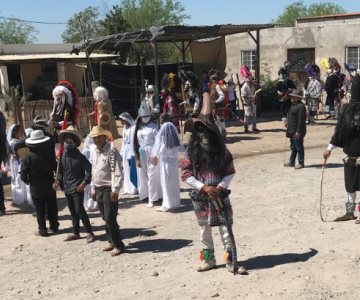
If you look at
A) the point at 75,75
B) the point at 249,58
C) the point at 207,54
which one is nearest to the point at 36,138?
the point at 207,54

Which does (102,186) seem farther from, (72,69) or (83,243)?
(72,69)

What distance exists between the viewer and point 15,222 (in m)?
8.59

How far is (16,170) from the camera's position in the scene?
9.29m

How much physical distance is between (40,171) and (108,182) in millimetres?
1372

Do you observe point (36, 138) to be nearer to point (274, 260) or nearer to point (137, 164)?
point (137, 164)

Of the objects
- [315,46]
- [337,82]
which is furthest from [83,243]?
[315,46]

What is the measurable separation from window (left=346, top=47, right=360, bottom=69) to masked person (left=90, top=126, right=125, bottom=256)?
22.4 metres

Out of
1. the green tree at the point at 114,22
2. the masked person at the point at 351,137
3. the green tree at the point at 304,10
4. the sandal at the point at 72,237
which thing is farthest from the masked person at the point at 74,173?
the green tree at the point at 304,10

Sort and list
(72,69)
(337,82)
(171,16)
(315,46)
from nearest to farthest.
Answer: (337,82)
(315,46)
(72,69)
(171,16)

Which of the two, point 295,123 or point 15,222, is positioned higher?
point 295,123

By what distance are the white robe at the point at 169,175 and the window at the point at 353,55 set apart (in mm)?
20602

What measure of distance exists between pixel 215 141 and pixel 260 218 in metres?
2.67

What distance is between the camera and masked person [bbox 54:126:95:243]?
7082 mm

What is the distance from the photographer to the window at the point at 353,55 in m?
Answer: 26.8
